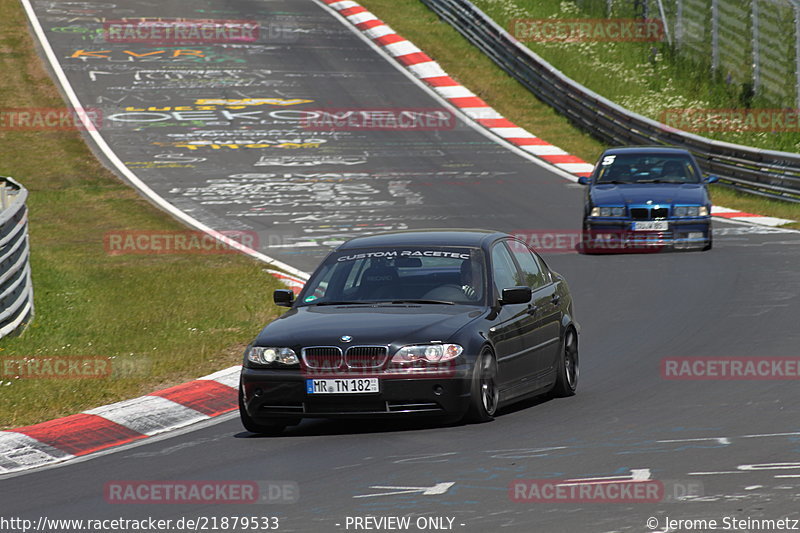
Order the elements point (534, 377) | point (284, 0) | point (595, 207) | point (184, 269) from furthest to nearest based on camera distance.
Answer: point (284, 0) → point (595, 207) → point (184, 269) → point (534, 377)

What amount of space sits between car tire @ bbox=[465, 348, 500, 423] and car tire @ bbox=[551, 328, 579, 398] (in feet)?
3.79

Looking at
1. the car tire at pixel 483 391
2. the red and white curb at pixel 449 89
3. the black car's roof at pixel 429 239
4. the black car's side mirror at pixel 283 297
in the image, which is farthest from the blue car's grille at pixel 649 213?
the car tire at pixel 483 391

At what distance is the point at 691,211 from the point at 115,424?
12.4 metres

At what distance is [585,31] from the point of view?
40.2m

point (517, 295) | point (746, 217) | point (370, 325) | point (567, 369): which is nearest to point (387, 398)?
point (370, 325)

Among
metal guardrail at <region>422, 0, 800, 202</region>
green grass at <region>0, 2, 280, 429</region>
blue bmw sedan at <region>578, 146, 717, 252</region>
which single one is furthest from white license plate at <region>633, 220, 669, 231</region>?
metal guardrail at <region>422, 0, 800, 202</region>

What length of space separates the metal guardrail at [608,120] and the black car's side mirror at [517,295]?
1731 cm

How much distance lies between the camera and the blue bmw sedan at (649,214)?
2102 centimetres

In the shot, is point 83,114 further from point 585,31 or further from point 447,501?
point 447,501

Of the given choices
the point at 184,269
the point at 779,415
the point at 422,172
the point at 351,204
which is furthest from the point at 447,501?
the point at 422,172

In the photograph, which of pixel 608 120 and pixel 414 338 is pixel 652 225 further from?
pixel 414 338

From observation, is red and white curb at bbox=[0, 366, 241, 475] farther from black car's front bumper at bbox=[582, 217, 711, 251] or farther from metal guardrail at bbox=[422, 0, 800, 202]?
metal guardrail at bbox=[422, 0, 800, 202]

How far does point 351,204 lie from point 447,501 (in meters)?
19.5

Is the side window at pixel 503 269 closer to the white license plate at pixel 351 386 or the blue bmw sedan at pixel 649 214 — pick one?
the white license plate at pixel 351 386
